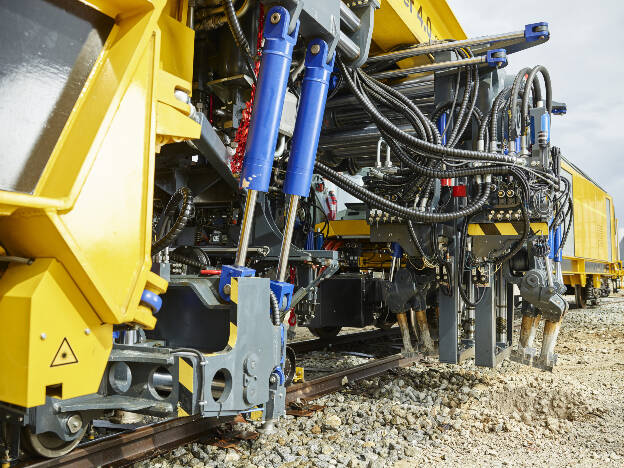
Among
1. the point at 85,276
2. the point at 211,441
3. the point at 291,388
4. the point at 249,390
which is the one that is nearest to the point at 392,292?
the point at 291,388

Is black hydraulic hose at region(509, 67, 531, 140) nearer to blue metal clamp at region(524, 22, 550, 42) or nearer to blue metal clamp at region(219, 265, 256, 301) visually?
blue metal clamp at region(524, 22, 550, 42)

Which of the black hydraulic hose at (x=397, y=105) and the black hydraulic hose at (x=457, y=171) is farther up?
the black hydraulic hose at (x=397, y=105)

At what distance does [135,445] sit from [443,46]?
3.71 metres

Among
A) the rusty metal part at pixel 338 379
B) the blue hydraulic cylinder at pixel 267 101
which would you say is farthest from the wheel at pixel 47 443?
the rusty metal part at pixel 338 379

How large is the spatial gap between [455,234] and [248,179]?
242 centimetres

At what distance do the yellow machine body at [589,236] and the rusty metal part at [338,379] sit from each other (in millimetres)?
6481

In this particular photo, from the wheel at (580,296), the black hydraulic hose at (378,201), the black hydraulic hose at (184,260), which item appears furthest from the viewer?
the wheel at (580,296)

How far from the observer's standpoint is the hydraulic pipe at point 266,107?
2734 mm

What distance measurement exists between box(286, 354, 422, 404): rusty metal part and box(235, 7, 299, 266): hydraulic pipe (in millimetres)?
1841

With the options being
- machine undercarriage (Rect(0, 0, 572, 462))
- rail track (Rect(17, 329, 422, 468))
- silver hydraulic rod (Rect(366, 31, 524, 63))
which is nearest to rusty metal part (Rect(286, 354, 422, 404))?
rail track (Rect(17, 329, 422, 468))

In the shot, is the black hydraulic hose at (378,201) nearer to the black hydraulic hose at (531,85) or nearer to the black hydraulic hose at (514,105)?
the black hydraulic hose at (514,105)

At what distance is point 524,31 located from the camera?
4.18 meters

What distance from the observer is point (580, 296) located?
14570mm

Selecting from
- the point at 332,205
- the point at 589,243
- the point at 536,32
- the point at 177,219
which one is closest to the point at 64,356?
the point at 177,219
